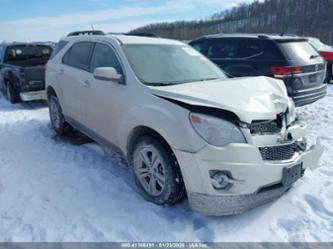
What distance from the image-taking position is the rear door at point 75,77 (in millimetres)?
4527

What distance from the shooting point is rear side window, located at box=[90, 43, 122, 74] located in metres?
3.88

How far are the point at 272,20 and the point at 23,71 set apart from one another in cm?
7996

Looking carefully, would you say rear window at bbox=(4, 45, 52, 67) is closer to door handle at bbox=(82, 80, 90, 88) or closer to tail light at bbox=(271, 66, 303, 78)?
door handle at bbox=(82, 80, 90, 88)

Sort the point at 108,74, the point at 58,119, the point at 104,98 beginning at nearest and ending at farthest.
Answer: the point at 108,74
the point at 104,98
the point at 58,119

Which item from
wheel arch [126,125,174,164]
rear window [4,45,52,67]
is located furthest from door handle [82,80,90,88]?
rear window [4,45,52,67]

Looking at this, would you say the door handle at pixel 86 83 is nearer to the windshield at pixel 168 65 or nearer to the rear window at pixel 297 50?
the windshield at pixel 168 65

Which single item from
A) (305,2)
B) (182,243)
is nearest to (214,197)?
(182,243)

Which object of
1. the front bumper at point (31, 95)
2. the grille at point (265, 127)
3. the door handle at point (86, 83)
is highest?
the door handle at point (86, 83)

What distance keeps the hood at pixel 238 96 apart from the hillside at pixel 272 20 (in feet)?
145

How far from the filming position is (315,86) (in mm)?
6480

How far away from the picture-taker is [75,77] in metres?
4.70

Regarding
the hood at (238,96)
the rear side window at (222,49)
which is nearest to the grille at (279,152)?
the hood at (238,96)

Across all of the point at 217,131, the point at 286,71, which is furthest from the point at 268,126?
the point at 286,71

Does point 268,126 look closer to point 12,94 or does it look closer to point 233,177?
point 233,177
